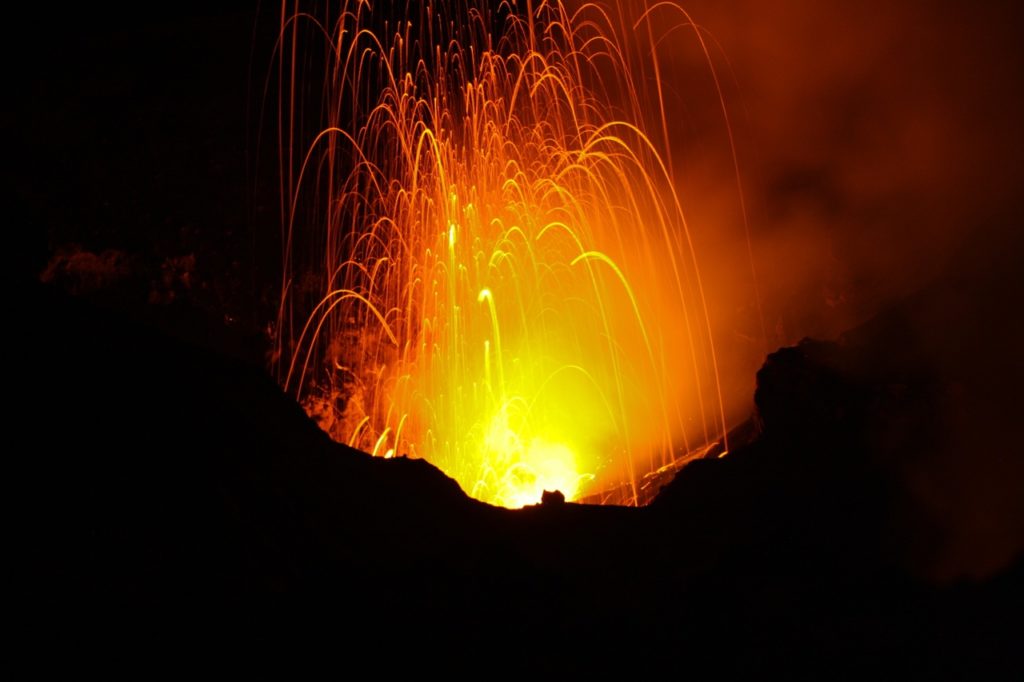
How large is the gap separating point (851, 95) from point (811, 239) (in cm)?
294

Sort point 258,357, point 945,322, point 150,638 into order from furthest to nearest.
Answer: point 258,357 < point 945,322 < point 150,638

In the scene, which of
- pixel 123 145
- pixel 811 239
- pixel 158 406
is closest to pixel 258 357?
pixel 123 145

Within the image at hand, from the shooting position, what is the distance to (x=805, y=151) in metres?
16.7

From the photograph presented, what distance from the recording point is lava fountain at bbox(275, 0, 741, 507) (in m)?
18.0

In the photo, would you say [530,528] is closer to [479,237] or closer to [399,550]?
[399,550]

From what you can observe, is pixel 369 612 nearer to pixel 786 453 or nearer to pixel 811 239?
pixel 786 453

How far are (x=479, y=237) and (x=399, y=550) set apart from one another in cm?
1340

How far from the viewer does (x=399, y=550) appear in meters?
5.23

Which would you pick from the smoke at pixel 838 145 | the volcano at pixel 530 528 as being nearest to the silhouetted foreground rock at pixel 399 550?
the volcano at pixel 530 528

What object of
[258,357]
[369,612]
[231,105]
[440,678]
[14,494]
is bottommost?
[440,678]

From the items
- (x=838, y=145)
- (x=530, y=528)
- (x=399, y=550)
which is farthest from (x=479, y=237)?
(x=399, y=550)

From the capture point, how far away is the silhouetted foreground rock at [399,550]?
14.3ft

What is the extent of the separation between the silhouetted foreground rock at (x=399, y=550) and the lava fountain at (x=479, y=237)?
37.2ft

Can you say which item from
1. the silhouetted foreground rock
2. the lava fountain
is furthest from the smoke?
the silhouetted foreground rock
